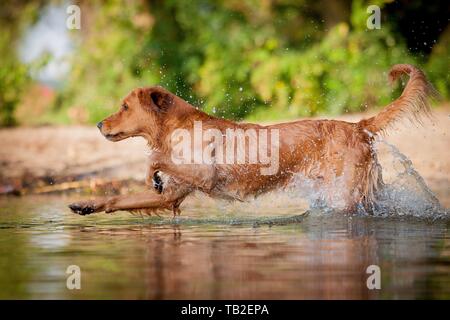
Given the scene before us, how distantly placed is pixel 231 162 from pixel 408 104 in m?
1.87

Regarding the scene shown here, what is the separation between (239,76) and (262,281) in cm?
1133

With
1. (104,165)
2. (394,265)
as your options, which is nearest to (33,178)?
(104,165)

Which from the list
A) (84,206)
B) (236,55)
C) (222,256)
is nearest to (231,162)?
(84,206)

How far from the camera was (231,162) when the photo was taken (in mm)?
8469

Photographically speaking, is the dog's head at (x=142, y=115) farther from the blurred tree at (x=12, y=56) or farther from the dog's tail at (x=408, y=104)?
the blurred tree at (x=12, y=56)

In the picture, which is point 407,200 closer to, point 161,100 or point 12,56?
point 161,100

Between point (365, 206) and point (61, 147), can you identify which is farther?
point (61, 147)

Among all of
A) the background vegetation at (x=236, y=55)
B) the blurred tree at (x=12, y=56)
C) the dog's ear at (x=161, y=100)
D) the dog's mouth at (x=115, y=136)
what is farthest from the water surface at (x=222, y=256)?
the blurred tree at (x=12, y=56)

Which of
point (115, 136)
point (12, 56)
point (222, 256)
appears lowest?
point (222, 256)

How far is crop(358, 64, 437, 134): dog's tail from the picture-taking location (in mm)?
8646

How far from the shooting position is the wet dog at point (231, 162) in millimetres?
8352
